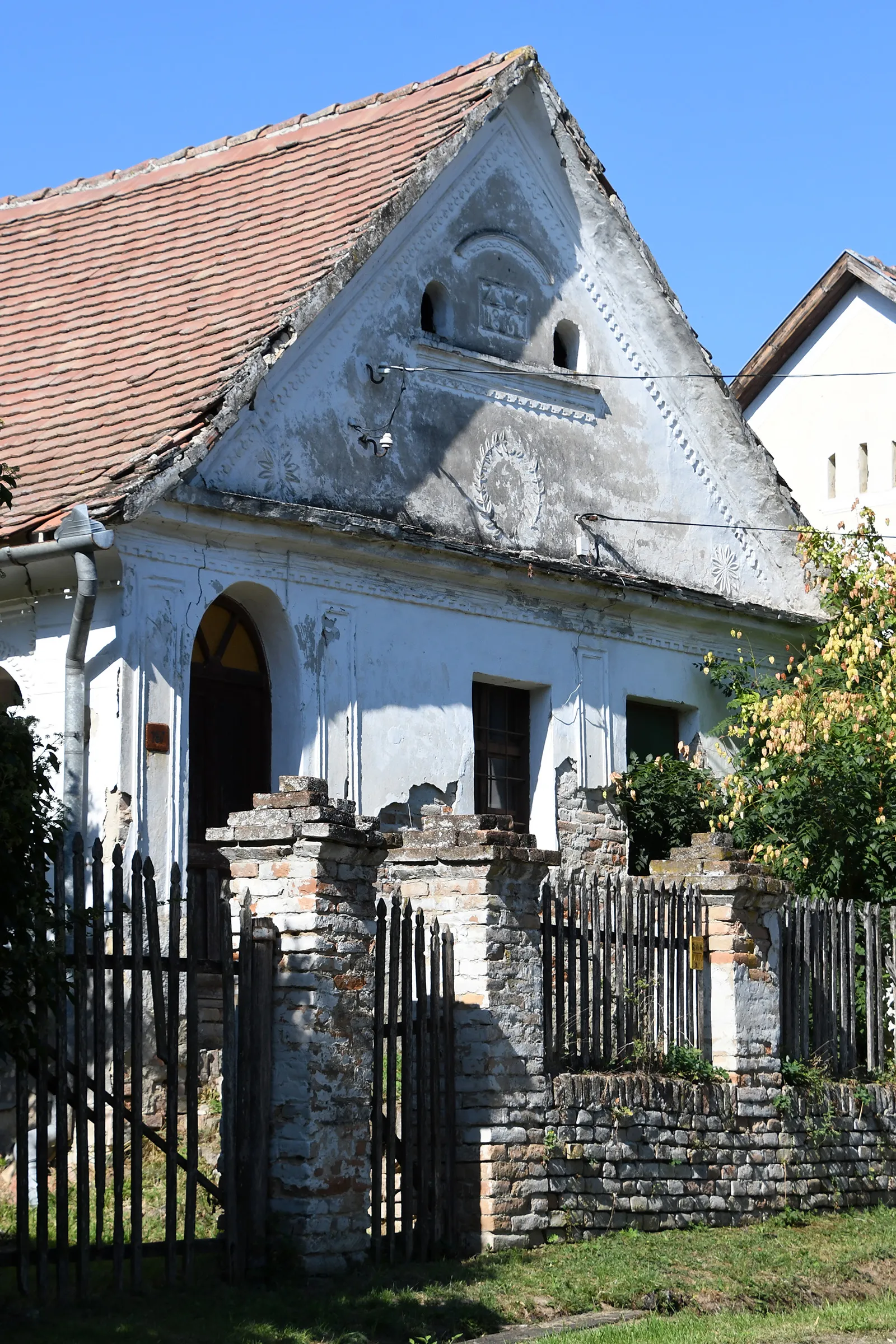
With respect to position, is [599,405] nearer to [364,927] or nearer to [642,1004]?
[642,1004]

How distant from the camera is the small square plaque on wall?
1163 centimetres

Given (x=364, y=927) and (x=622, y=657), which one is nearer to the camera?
(x=364, y=927)

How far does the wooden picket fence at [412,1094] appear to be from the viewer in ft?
28.9

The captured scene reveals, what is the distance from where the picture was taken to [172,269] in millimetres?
14664

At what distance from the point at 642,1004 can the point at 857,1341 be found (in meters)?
3.20

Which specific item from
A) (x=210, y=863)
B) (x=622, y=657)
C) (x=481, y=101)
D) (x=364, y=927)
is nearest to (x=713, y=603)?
(x=622, y=657)

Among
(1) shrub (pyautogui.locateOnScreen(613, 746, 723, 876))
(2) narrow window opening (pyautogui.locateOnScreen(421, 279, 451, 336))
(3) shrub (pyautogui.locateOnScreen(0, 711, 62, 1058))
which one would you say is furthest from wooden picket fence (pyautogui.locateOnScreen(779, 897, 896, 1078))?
(3) shrub (pyautogui.locateOnScreen(0, 711, 62, 1058))

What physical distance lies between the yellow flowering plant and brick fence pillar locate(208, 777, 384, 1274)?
19.0 feet

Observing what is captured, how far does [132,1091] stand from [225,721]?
511cm

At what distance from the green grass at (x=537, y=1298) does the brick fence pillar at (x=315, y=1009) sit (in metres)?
0.26

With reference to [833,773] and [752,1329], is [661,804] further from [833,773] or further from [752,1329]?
[752,1329]

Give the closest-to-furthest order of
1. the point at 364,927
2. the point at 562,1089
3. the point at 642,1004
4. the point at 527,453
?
the point at 364,927
the point at 562,1089
the point at 642,1004
the point at 527,453

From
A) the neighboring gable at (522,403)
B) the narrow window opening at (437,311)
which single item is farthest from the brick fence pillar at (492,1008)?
the narrow window opening at (437,311)

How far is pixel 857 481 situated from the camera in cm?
2191
